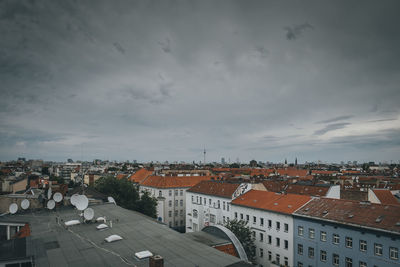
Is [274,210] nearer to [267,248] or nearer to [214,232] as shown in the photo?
[267,248]

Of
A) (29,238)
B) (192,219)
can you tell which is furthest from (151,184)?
(29,238)

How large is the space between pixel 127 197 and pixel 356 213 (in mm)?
44025

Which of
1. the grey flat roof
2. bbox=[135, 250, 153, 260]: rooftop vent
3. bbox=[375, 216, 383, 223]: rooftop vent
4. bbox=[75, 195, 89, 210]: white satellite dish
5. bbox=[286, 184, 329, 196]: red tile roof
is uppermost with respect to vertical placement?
bbox=[75, 195, 89, 210]: white satellite dish

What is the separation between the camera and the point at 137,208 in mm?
54094

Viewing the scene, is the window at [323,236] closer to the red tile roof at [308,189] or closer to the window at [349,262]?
the window at [349,262]

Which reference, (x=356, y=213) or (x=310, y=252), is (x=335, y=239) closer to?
(x=356, y=213)

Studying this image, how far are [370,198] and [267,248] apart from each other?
26474mm

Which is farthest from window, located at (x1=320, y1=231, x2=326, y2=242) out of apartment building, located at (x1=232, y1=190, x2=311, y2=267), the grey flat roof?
the grey flat roof

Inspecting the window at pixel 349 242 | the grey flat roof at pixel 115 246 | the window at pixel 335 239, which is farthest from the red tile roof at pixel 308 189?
the grey flat roof at pixel 115 246

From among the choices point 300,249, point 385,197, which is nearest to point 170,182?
point 300,249

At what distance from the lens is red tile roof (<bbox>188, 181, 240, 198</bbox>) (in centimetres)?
5359

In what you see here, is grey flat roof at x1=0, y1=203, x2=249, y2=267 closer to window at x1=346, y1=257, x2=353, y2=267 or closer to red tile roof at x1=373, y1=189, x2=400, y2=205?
window at x1=346, y1=257, x2=353, y2=267

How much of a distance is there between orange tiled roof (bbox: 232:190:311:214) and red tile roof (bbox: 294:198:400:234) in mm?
1844

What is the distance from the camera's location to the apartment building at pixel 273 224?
39.0 m
